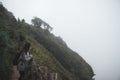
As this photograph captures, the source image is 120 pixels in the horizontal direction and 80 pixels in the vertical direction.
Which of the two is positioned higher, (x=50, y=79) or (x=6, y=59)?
(x=6, y=59)

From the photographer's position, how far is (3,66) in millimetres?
15008

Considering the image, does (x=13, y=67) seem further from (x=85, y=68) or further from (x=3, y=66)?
(x=85, y=68)

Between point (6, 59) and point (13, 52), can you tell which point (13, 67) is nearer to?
point (6, 59)

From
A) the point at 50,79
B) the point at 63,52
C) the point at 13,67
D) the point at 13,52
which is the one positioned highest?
the point at 63,52

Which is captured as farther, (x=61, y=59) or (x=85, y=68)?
(x=85, y=68)

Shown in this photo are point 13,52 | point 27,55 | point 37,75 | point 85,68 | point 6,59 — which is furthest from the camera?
point 85,68

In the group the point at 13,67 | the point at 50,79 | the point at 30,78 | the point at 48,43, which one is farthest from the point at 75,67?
the point at 13,67

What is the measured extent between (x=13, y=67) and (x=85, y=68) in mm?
32334

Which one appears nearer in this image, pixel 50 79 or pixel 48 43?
pixel 50 79

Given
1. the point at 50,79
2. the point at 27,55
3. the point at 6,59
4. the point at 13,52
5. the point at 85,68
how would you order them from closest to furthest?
1. the point at 27,55
2. the point at 6,59
3. the point at 13,52
4. the point at 50,79
5. the point at 85,68

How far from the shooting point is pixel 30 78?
61.0ft

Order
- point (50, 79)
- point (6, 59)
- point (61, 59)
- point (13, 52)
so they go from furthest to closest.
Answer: point (61, 59) < point (50, 79) < point (13, 52) < point (6, 59)

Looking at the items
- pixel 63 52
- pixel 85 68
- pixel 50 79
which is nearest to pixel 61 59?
pixel 63 52

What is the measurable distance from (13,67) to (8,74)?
947 millimetres
